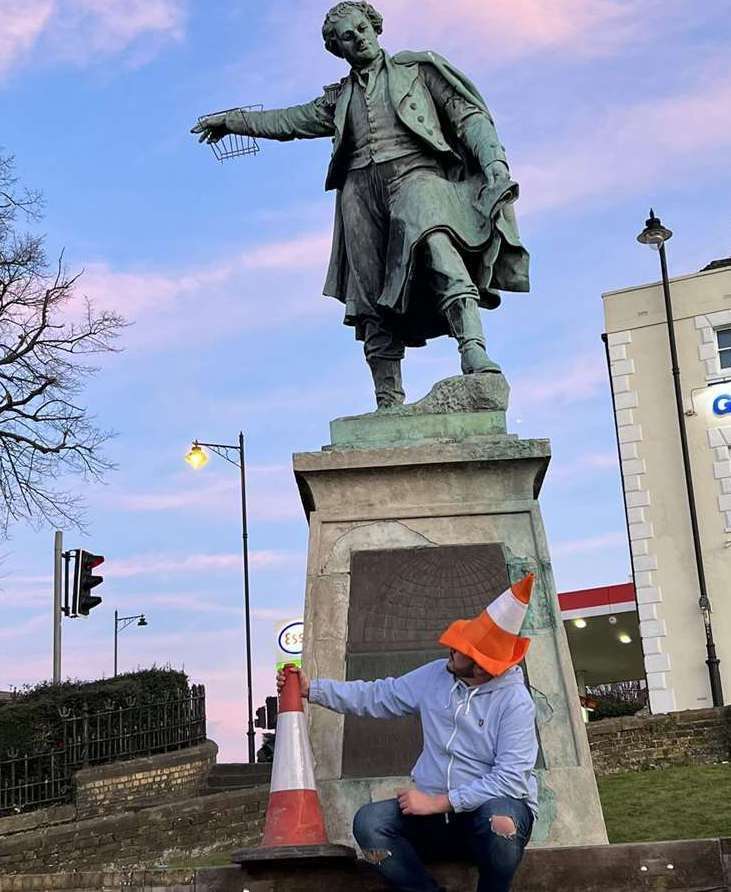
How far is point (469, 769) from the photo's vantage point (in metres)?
4.38

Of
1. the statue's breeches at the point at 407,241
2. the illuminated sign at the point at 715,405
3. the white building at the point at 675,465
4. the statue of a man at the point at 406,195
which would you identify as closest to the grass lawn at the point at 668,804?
the statue of a man at the point at 406,195

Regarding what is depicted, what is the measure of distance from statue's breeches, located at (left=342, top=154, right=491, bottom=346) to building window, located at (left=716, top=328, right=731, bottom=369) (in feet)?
72.1

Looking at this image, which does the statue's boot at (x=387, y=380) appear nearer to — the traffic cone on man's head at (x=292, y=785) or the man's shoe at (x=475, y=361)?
the man's shoe at (x=475, y=361)

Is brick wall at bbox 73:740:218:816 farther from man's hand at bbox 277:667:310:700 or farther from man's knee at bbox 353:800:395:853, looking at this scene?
man's knee at bbox 353:800:395:853

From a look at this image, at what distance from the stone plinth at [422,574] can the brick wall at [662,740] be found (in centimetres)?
987

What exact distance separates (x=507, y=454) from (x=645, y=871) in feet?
9.76

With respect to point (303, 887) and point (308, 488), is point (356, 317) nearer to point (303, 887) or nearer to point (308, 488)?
point (308, 488)

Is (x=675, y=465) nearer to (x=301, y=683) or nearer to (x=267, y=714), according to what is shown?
(x=267, y=714)

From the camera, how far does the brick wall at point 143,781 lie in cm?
1708

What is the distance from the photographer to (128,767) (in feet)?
59.3

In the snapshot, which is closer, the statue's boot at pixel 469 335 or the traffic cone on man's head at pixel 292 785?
the traffic cone on man's head at pixel 292 785

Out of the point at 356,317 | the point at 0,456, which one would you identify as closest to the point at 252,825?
the point at 356,317

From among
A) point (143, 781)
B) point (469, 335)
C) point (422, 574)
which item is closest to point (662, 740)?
point (143, 781)

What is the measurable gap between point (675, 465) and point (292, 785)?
24.8 m
